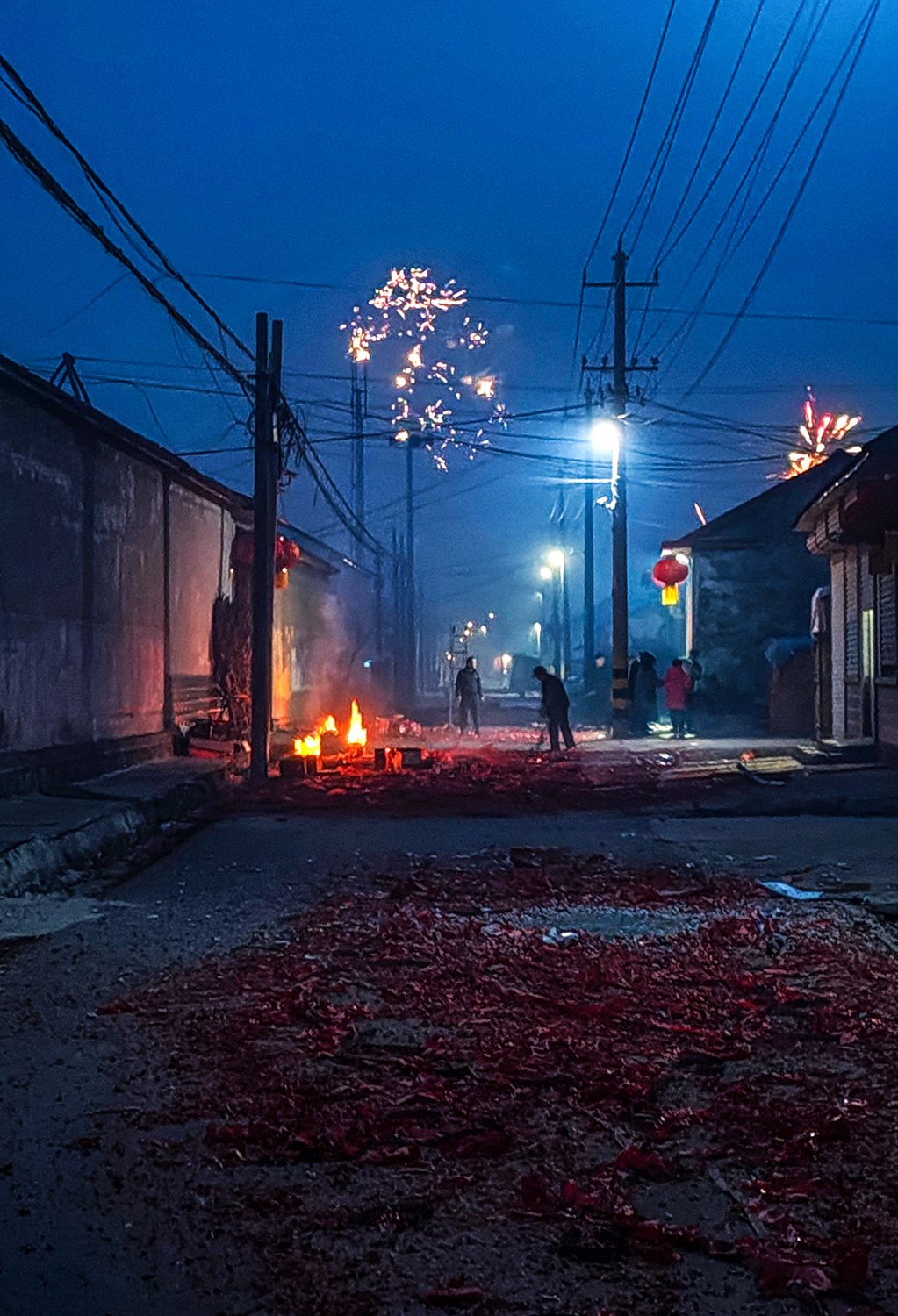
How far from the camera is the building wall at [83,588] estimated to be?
15.1 metres

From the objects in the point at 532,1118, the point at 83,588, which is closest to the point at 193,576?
the point at 83,588

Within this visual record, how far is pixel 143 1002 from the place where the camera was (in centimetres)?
680

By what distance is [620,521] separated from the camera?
3209cm

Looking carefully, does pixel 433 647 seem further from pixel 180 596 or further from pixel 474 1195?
pixel 474 1195

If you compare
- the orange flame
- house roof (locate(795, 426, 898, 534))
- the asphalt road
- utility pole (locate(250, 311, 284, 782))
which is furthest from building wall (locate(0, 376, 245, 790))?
house roof (locate(795, 426, 898, 534))

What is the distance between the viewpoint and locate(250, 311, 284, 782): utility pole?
19766mm

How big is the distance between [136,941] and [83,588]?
10.3 meters

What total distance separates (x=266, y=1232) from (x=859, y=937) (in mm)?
5647

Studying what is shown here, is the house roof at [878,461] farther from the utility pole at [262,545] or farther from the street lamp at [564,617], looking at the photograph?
the street lamp at [564,617]

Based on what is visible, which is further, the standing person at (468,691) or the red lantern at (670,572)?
the red lantern at (670,572)

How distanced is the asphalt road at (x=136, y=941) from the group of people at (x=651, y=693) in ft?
50.9

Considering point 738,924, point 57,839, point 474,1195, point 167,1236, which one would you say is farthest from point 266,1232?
point 57,839

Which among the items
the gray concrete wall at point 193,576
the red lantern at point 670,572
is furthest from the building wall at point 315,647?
the red lantern at point 670,572

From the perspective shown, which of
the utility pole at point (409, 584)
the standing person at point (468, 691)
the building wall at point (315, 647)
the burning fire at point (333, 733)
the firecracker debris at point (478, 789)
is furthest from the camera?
the utility pole at point (409, 584)
